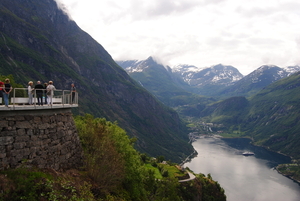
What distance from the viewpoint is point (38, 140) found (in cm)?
1828

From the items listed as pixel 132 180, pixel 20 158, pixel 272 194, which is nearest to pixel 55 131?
pixel 20 158

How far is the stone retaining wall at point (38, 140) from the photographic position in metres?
16.3

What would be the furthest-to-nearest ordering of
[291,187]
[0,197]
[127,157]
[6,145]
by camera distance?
[291,187], [127,157], [6,145], [0,197]

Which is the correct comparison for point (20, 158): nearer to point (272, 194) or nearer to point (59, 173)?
point (59, 173)

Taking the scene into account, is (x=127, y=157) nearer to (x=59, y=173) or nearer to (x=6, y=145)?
(x=59, y=173)

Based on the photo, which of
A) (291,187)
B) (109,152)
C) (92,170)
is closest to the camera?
(92,170)

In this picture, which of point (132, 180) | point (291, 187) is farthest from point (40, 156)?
point (291, 187)

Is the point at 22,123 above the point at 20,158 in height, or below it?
above

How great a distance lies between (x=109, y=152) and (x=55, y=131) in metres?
6.36

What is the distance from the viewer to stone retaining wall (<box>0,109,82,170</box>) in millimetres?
16328

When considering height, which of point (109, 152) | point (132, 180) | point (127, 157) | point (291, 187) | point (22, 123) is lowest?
point (291, 187)

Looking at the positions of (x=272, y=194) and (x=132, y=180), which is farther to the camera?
(x=272, y=194)

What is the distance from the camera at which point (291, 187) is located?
18438 centimetres

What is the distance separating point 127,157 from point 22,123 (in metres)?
16.3
